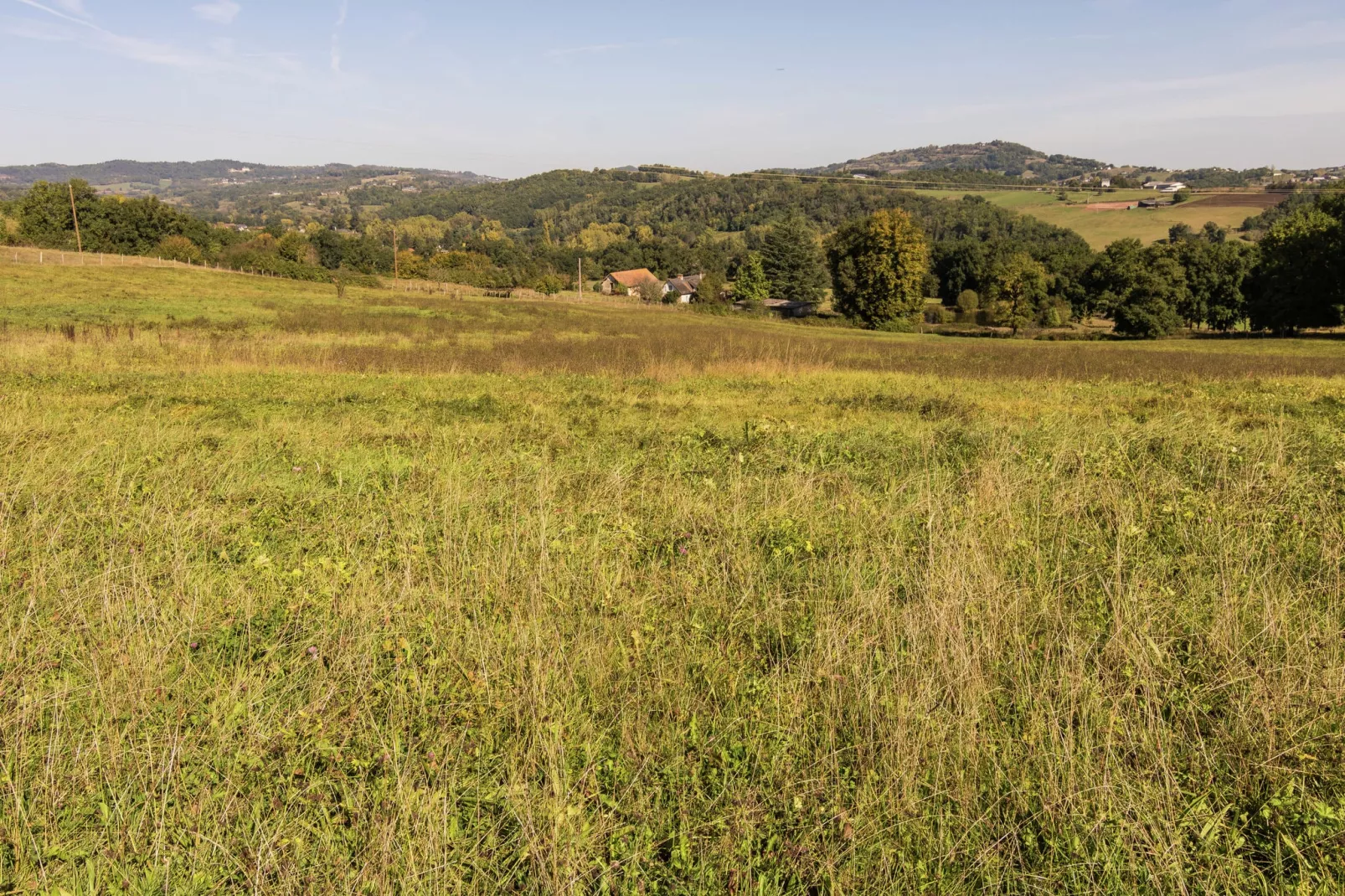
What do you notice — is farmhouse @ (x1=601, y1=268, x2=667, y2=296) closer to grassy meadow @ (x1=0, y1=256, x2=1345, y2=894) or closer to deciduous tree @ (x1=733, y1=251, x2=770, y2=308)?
deciduous tree @ (x1=733, y1=251, x2=770, y2=308)

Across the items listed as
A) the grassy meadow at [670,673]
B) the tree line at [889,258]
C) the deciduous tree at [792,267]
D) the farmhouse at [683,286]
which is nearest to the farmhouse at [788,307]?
the deciduous tree at [792,267]

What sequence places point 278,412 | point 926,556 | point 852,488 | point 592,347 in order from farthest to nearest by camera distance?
point 592,347 → point 278,412 → point 852,488 → point 926,556

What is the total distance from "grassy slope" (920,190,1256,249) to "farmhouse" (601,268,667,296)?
222 ft

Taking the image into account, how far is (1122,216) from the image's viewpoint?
412 feet

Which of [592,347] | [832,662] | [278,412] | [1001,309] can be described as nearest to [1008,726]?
[832,662]

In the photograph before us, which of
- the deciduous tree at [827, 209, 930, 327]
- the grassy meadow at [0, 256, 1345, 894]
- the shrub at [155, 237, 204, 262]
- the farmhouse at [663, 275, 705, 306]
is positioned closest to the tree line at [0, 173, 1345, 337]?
the deciduous tree at [827, 209, 930, 327]

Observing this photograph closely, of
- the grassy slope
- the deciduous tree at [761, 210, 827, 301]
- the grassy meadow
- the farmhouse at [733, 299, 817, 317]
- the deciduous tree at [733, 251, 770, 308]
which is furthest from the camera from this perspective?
the grassy slope

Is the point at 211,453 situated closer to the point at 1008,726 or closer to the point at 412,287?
the point at 1008,726

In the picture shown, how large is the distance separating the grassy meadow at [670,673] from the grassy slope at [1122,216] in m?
114

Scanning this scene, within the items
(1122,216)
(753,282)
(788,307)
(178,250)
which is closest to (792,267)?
(753,282)

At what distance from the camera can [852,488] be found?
7.14m

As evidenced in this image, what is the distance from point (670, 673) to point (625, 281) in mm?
118690

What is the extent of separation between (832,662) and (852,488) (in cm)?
346

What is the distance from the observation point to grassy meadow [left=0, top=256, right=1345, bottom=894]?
2822mm
